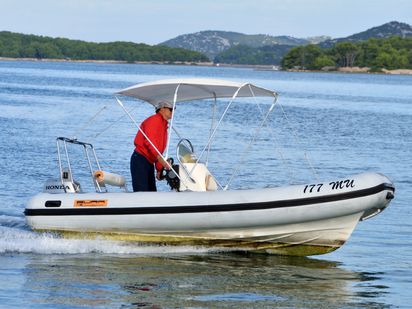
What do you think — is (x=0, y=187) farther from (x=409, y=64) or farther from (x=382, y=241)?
(x=409, y=64)

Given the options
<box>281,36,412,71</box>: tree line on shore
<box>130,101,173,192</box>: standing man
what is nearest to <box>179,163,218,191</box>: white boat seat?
<box>130,101,173,192</box>: standing man

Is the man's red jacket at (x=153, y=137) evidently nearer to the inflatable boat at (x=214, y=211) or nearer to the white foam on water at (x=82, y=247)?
the inflatable boat at (x=214, y=211)

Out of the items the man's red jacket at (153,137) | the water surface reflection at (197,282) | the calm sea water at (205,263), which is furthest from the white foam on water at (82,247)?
the man's red jacket at (153,137)

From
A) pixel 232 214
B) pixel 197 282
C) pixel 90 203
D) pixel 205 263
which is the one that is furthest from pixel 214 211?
pixel 90 203

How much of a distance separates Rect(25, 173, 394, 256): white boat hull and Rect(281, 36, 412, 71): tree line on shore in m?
172

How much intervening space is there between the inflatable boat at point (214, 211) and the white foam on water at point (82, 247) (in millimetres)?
90

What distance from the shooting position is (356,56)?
188 m

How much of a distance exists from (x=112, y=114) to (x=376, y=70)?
5766 inches

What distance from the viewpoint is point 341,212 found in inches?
492

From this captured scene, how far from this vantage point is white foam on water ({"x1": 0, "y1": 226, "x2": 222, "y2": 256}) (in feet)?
42.8

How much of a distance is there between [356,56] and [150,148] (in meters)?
178

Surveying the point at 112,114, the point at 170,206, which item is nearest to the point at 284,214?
the point at 170,206

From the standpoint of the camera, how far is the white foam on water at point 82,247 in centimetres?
1305

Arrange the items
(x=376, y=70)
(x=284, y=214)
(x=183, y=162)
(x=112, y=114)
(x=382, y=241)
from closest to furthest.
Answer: (x=284, y=214) → (x=183, y=162) → (x=382, y=241) → (x=112, y=114) → (x=376, y=70)
